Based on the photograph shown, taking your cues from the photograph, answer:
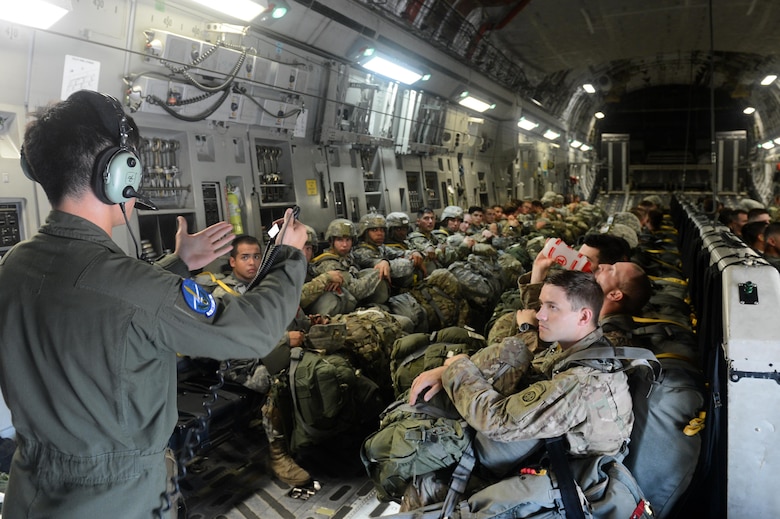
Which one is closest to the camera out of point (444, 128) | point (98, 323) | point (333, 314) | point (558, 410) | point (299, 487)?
point (98, 323)

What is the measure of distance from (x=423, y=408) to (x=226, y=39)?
3.80m

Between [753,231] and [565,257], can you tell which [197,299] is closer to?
[565,257]

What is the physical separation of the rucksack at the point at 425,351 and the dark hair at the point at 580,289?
32.0 inches

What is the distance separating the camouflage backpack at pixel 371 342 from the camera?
3.91 meters

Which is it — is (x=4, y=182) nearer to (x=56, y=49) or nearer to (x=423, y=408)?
(x=56, y=49)

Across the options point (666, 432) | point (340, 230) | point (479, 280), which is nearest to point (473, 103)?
point (479, 280)

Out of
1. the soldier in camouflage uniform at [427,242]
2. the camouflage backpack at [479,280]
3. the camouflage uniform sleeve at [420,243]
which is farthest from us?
the camouflage uniform sleeve at [420,243]


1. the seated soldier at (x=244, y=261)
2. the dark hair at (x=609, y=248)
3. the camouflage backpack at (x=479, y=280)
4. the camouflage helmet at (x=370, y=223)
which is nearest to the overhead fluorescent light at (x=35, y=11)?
the seated soldier at (x=244, y=261)

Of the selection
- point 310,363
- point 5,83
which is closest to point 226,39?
point 5,83

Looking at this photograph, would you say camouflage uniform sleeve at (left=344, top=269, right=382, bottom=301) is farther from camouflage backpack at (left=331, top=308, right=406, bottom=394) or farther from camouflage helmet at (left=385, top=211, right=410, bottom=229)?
camouflage helmet at (left=385, top=211, right=410, bottom=229)

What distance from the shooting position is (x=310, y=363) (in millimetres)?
3432

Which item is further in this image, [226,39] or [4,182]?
[226,39]

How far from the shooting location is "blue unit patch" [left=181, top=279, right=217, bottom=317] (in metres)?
1.28

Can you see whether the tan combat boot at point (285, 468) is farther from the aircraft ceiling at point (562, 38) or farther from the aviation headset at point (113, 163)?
the aircraft ceiling at point (562, 38)
